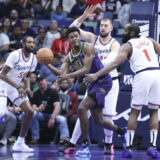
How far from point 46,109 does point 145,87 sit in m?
4.52

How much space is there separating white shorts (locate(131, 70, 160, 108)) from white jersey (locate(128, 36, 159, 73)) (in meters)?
0.13

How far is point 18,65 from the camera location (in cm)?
926

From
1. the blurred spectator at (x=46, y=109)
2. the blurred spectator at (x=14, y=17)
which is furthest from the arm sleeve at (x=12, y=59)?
the blurred spectator at (x=14, y=17)

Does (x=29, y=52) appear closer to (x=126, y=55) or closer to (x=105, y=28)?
(x=105, y=28)

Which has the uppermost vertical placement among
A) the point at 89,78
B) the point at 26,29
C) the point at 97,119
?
the point at 26,29

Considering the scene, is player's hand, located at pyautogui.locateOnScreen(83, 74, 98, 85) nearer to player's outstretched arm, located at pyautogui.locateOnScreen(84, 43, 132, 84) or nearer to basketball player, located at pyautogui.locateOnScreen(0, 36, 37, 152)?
player's outstretched arm, located at pyautogui.locateOnScreen(84, 43, 132, 84)

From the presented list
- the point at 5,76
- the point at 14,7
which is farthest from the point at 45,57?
the point at 14,7

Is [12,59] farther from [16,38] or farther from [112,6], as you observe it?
[112,6]

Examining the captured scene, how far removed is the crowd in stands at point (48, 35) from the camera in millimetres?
11766

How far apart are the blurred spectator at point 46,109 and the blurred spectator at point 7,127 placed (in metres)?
0.53

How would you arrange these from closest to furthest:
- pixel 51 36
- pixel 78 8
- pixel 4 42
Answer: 1. pixel 4 42
2. pixel 51 36
3. pixel 78 8

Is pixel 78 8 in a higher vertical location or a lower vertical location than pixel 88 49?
higher

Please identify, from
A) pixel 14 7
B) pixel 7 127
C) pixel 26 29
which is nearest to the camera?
pixel 7 127

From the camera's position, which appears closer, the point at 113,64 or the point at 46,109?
the point at 113,64
